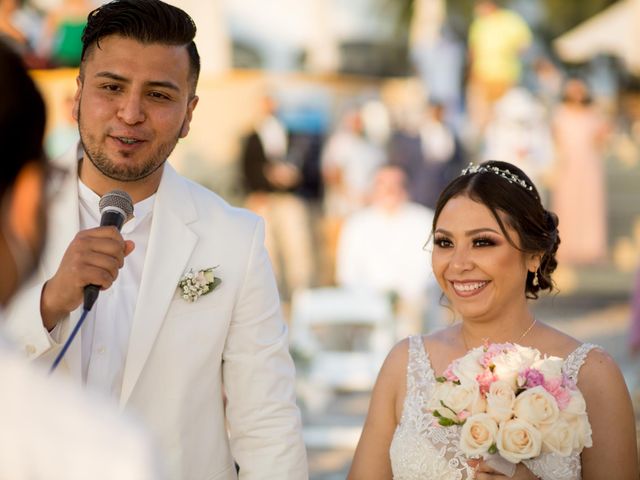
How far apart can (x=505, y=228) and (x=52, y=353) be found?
1741mm

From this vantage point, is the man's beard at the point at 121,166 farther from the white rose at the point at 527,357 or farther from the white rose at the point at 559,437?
the white rose at the point at 559,437

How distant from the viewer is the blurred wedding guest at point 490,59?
1794 cm

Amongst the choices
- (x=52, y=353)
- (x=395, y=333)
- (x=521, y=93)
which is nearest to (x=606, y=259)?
(x=521, y=93)

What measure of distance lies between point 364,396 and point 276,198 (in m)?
5.57

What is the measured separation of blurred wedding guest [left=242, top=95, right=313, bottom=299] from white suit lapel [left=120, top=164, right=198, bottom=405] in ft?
39.5

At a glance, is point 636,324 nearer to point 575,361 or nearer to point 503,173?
point 503,173

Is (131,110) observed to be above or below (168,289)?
above

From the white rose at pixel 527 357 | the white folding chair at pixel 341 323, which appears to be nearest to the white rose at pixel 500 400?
the white rose at pixel 527 357

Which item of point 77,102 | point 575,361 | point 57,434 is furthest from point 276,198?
point 57,434

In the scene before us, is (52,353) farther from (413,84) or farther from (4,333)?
(413,84)

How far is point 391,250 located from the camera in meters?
12.4

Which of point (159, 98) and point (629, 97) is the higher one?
point (629, 97)

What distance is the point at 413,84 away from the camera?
1945 centimetres

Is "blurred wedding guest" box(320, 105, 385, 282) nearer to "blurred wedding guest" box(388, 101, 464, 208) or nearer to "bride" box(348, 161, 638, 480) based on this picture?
"blurred wedding guest" box(388, 101, 464, 208)
